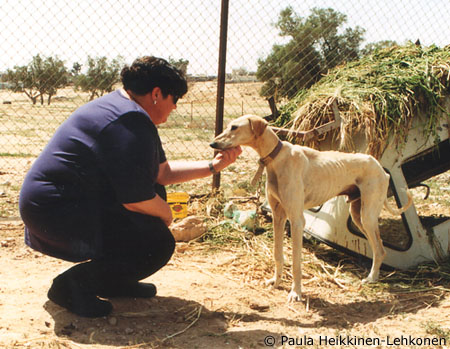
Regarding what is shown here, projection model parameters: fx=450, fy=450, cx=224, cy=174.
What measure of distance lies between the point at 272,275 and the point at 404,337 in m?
1.31

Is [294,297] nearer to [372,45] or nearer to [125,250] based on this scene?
[125,250]

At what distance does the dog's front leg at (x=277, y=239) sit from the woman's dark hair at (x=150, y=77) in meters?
1.38

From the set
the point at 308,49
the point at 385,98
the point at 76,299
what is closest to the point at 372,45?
the point at 308,49

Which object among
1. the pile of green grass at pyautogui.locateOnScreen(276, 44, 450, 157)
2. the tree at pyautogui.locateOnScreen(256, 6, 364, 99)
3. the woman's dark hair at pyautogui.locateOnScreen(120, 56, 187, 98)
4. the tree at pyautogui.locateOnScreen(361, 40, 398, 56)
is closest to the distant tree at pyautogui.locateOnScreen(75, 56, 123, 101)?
the tree at pyautogui.locateOnScreen(256, 6, 364, 99)

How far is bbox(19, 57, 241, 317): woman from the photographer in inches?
98.0

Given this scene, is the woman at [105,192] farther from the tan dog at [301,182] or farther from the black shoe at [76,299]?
the tan dog at [301,182]

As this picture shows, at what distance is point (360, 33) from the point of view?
760cm

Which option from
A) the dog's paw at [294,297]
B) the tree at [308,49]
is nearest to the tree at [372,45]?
the tree at [308,49]

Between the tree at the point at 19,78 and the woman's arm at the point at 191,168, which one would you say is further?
the tree at the point at 19,78

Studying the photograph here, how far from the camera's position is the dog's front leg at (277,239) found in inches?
144

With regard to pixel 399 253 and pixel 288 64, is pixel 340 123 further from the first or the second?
pixel 288 64

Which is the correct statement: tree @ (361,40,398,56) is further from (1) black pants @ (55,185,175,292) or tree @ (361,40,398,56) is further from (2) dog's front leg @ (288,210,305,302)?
(1) black pants @ (55,185,175,292)

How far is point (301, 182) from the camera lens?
349 cm

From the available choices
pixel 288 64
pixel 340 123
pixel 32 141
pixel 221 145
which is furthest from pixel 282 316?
pixel 32 141
